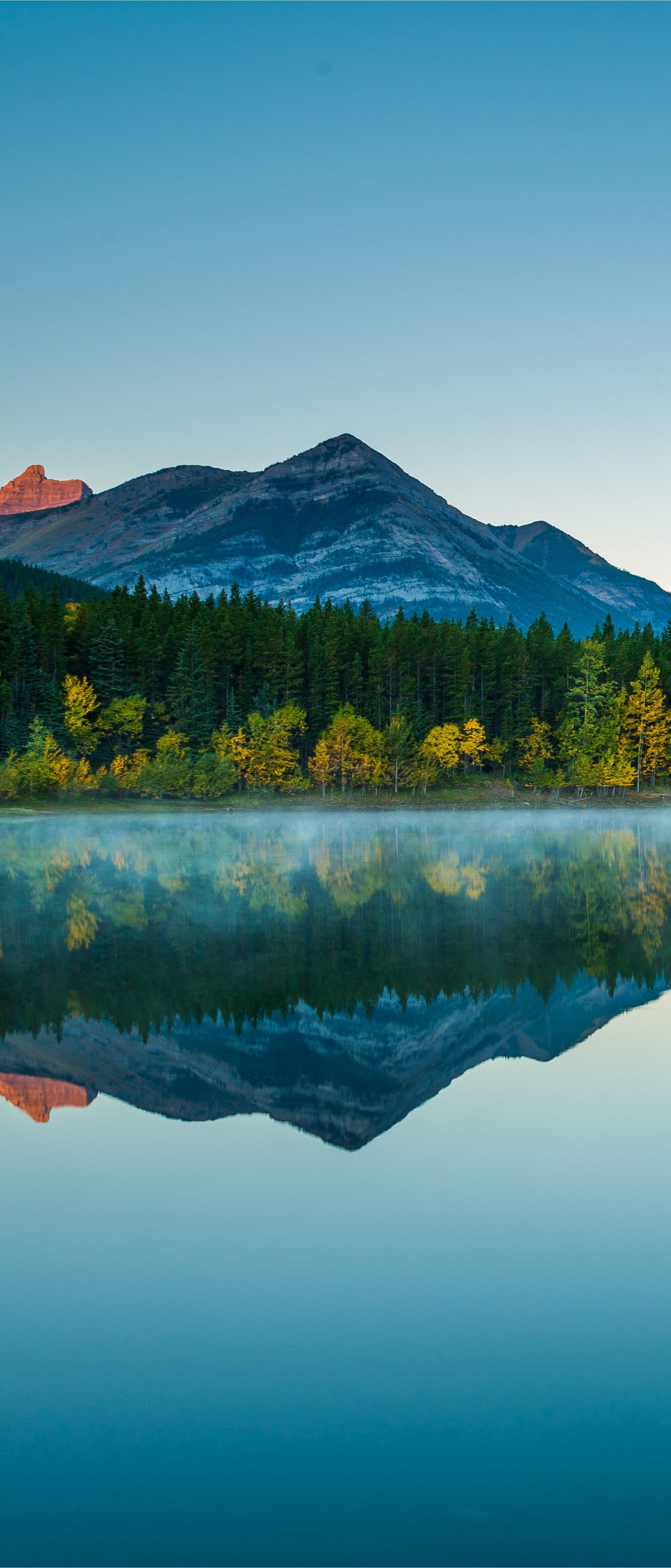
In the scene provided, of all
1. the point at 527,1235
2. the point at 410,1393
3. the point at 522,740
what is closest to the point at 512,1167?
the point at 527,1235

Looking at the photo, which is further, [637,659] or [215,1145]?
[637,659]

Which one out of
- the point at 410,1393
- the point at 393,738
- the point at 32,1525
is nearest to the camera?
the point at 32,1525

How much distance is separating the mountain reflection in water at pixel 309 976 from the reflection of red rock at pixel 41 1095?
4cm

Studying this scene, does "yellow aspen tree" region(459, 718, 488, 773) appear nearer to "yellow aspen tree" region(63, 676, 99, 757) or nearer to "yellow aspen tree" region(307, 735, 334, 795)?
"yellow aspen tree" region(307, 735, 334, 795)

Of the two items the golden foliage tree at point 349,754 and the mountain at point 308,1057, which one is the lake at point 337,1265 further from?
the golden foliage tree at point 349,754

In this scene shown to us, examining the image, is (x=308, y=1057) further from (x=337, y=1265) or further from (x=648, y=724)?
(x=648, y=724)

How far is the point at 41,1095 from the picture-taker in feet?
40.3

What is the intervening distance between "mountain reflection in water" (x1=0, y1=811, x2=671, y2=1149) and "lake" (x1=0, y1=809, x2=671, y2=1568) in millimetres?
94

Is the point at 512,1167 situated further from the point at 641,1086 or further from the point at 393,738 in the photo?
the point at 393,738

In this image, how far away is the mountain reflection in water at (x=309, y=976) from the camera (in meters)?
12.6

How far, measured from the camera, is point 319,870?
4134 centimetres

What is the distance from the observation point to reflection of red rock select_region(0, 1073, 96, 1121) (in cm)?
1197

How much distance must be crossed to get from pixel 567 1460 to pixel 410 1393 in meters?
0.99

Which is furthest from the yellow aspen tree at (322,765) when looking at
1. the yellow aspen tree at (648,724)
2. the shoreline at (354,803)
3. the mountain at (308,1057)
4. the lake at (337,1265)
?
the mountain at (308,1057)
